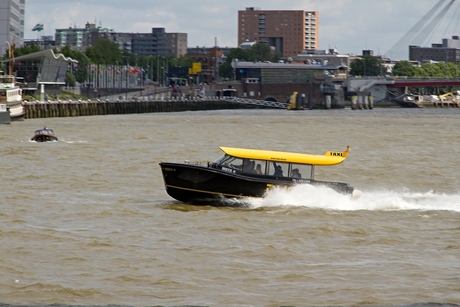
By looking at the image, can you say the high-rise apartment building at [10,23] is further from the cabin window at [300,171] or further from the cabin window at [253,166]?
the cabin window at [300,171]

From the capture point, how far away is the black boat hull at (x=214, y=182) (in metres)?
26.0

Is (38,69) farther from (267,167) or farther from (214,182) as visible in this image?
(267,167)

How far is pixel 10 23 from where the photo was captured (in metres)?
163

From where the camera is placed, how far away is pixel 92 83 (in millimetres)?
182000

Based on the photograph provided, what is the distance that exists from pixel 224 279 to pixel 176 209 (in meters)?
8.30

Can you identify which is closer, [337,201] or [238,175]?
[238,175]

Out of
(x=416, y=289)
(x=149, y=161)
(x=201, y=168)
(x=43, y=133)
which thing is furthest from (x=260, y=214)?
(x=43, y=133)

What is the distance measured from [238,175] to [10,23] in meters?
144

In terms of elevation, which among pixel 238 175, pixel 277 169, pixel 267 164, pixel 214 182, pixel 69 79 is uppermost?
pixel 69 79

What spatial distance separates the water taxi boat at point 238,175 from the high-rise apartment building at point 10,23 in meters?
136

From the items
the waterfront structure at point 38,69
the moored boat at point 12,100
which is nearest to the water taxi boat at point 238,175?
the moored boat at point 12,100

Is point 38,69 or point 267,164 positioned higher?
point 38,69

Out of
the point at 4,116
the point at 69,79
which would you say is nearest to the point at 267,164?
the point at 4,116

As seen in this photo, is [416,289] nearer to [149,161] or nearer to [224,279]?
[224,279]
